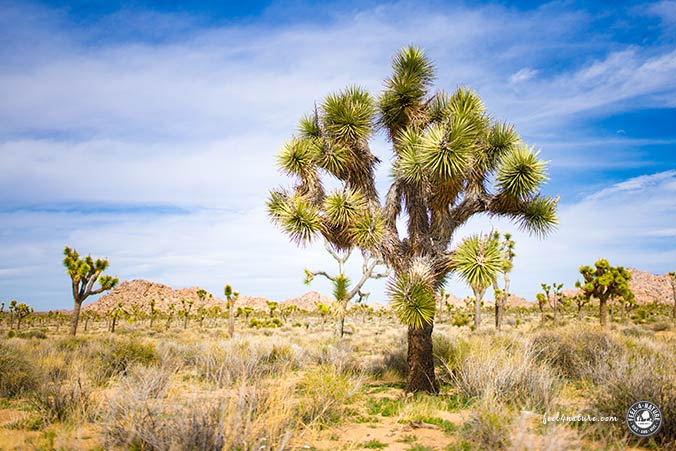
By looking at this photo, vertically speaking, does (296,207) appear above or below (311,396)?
above

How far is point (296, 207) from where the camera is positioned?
9.80 meters

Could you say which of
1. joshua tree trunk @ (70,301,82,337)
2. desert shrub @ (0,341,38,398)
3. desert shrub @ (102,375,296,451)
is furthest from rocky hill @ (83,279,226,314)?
desert shrub @ (102,375,296,451)

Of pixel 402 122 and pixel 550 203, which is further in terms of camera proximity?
pixel 402 122

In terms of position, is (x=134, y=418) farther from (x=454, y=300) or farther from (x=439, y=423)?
(x=454, y=300)

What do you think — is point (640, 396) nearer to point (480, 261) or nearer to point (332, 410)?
point (480, 261)

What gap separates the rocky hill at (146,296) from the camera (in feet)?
293

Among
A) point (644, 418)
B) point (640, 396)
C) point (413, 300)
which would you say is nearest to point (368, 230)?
point (413, 300)

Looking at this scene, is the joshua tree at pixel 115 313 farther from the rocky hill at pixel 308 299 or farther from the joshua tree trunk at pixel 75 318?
the rocky hill at pixel 308 299

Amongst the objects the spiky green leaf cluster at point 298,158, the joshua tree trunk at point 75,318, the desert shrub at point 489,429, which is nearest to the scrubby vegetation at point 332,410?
the desert shrub at point 489,429

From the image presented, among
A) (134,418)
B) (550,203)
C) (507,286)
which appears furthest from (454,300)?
(134,418)

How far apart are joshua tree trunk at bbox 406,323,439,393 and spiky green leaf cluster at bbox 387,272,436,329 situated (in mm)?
771

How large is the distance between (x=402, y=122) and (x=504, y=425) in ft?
24.2

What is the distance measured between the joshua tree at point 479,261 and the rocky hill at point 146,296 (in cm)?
8623

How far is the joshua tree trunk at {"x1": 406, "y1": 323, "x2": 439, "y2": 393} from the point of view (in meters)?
9.22
